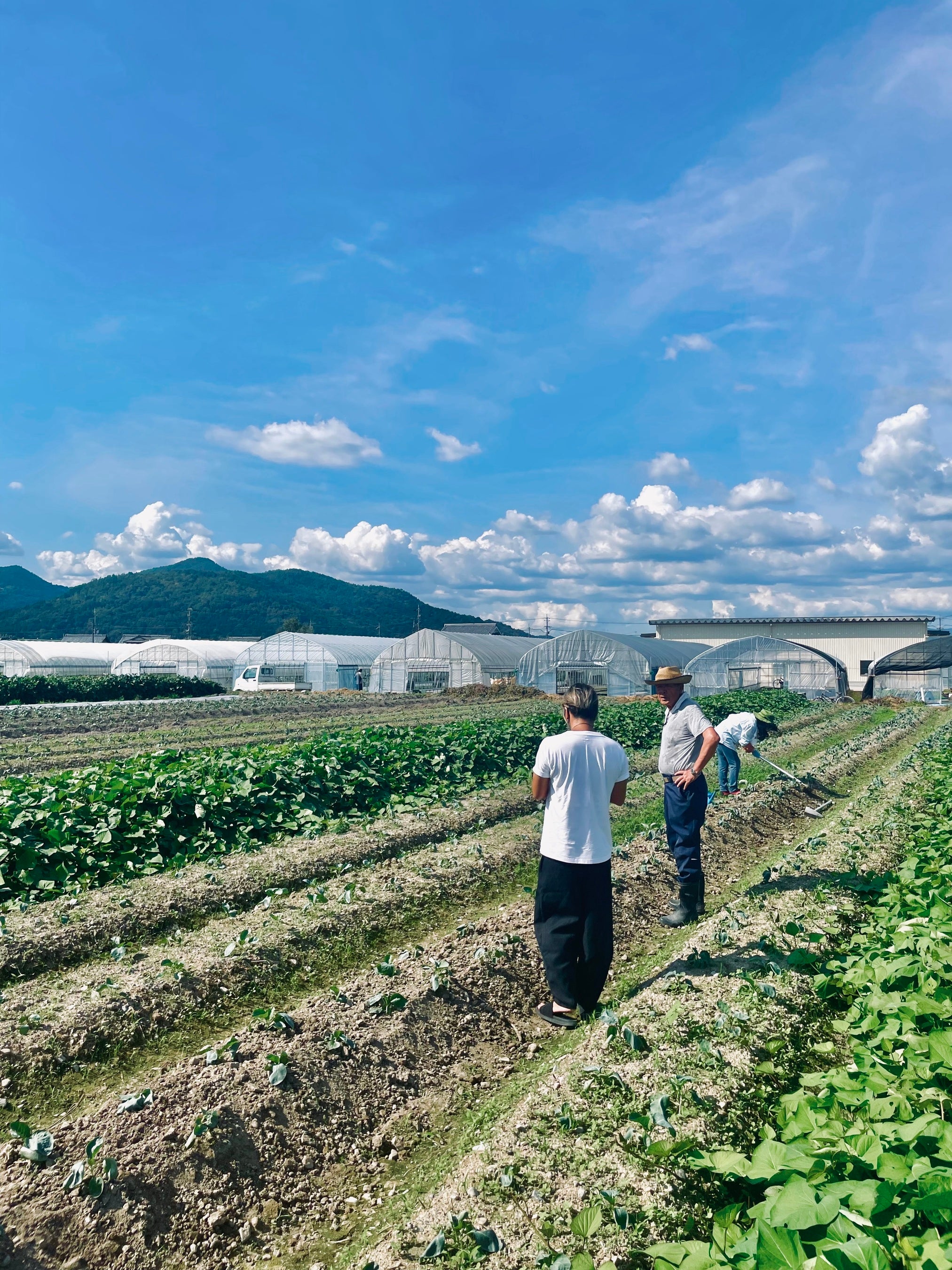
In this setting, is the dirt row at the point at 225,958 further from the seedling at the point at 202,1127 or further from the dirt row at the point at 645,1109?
the dirt row at the point at 645,1109

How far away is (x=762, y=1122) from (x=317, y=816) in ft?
26.3

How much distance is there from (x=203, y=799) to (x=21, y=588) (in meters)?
155

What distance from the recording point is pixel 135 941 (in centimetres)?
696

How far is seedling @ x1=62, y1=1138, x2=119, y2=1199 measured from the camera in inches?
141

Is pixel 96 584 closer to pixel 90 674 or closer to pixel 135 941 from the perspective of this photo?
pixel 90 674

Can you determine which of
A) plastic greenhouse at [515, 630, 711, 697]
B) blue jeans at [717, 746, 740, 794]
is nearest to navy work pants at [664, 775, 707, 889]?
blue jeans at [717, 746, 740, 794]

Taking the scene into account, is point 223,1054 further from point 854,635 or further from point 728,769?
point 854,635

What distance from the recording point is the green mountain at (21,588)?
13812 centimetres

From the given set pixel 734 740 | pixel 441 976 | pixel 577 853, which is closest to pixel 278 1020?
pixel 441 976

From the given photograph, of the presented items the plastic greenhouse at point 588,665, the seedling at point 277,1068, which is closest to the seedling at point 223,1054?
the seedling at point 277,1068

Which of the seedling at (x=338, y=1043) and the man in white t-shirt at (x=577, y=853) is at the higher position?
the man in white t-shirt at (x=577, y=853)

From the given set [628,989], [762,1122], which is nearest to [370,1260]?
[762,1122]

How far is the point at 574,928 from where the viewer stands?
524cm

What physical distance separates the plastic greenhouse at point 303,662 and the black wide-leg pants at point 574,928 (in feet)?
136
